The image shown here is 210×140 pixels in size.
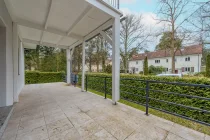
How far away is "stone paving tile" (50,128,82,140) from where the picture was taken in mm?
1710

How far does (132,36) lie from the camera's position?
13.0 meters

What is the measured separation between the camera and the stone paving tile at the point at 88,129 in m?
1.85

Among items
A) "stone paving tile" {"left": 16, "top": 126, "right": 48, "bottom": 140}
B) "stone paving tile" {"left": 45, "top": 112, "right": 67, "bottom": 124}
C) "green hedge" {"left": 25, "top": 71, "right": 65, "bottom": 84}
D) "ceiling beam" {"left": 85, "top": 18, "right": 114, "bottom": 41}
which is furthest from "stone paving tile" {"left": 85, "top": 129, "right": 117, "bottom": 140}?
"green hedge" {"left": 25, "top": 71, "right": 65, "bottom": 84}

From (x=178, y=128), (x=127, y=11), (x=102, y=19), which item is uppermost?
(x=127, y=11)

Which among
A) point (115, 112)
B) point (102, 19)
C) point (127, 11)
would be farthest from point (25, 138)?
point (127, 11)

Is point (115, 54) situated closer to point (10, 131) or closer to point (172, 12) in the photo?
point (10, 131)

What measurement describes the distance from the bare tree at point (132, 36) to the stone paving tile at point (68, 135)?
12196 mm

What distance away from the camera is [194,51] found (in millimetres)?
17141

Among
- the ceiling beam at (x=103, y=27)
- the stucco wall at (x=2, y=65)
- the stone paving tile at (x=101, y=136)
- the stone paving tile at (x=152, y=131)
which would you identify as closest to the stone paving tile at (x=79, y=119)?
the stone paving tile at (x=101, y=136)

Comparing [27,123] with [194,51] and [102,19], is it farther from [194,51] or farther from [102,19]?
[194,51]

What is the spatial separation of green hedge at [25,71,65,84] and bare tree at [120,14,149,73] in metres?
7.78

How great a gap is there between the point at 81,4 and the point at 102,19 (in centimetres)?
92

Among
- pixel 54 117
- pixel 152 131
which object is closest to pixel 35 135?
pixel 54 117

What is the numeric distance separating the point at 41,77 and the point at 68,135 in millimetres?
9074
